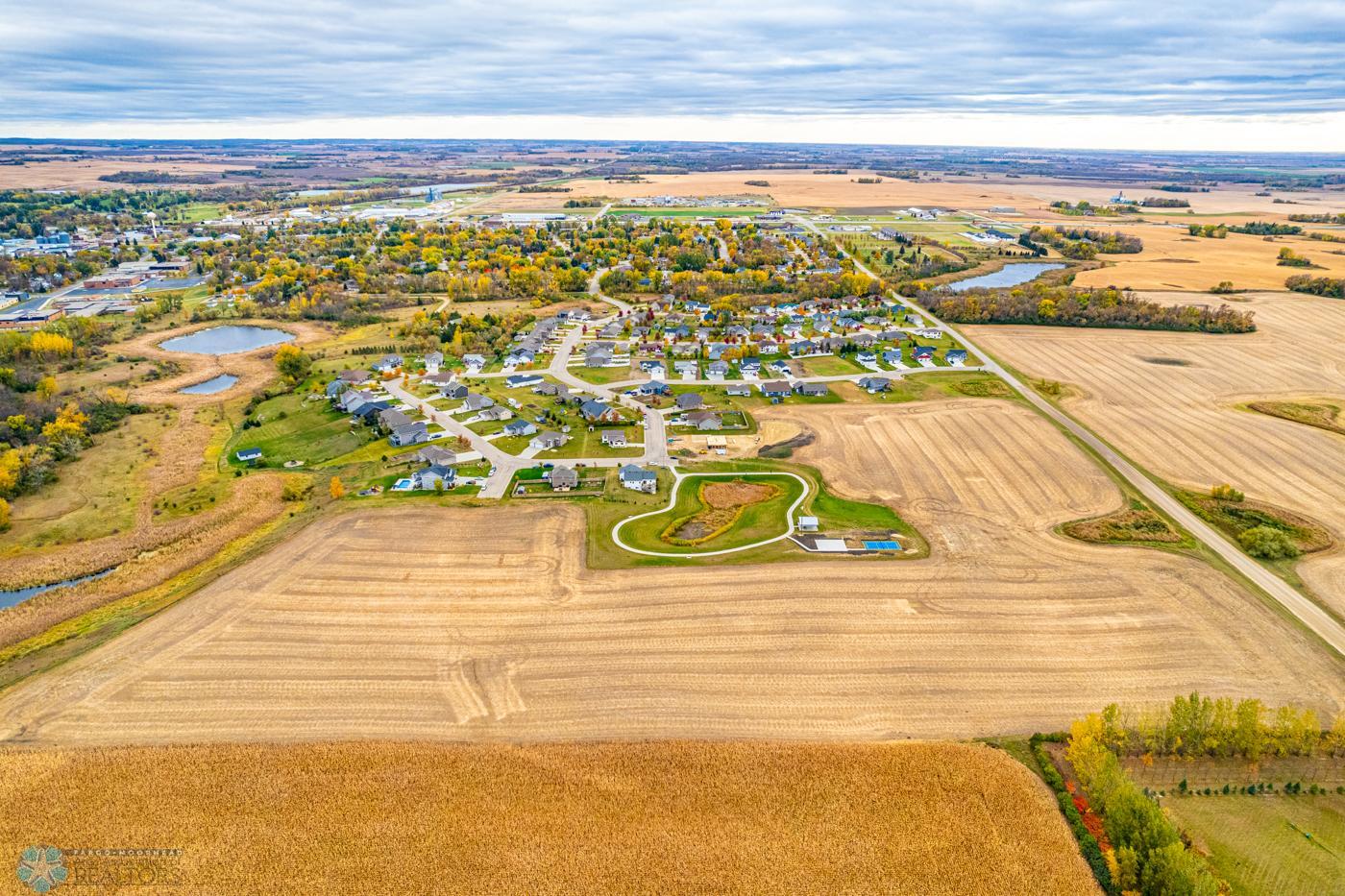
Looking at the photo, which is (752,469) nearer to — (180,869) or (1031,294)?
(180,869)

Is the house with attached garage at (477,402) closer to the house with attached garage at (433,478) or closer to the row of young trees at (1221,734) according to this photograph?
the house with attached garage at (433,478)

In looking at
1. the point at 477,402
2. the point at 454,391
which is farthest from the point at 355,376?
the point at 477,402

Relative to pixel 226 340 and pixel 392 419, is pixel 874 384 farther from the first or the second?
pixel 226 340

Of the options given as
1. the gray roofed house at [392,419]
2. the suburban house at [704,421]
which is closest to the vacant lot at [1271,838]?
the suburban house at [704,421]

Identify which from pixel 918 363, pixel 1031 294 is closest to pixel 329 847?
pixel 918 363

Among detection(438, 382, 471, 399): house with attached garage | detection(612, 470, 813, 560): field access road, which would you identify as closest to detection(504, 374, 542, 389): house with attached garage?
detection(438, 382, 471, 399): house with attached garage

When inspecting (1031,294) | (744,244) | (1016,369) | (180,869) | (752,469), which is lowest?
(180,869)
